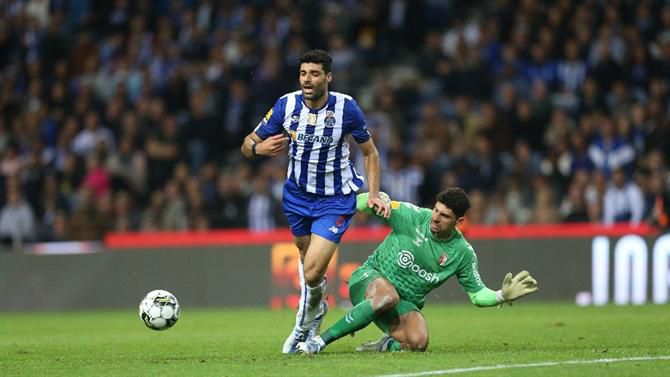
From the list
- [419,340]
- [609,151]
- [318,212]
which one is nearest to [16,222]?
[609,151]

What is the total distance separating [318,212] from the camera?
10.5 metres

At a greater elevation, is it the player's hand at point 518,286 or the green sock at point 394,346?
the player's hand at point 518,286

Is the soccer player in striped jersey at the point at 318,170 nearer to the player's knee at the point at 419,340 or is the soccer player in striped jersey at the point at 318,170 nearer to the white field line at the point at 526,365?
the player's knee at the point at 419,340

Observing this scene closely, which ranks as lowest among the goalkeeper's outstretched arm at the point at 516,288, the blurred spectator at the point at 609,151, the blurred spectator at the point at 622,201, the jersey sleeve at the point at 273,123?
the goalkeeper's outstretched arm at the point at 516,288

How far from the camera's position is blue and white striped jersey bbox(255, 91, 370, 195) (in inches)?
408

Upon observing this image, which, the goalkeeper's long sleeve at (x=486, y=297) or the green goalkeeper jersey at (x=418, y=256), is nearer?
the goalkeeper's long sleeve at (x=486, y=297)

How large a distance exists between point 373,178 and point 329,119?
60 centimetres

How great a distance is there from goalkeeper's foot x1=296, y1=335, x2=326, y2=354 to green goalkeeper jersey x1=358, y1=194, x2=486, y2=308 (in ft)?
2.65

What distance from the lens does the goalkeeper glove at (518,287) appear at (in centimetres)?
959

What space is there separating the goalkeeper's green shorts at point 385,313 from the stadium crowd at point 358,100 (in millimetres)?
8031

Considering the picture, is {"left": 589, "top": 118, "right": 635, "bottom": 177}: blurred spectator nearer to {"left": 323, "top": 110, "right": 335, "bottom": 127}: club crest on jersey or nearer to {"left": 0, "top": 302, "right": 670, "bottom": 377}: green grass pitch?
{"left": 0, "top": 302, "right": 670, "bottom": 377}: green grass pitch

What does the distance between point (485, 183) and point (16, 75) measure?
10.4 metres

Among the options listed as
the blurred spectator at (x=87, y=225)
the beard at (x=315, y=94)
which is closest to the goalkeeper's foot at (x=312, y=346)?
the beard at (x=315, y=94)

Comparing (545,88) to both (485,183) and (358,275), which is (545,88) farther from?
(358,275)
